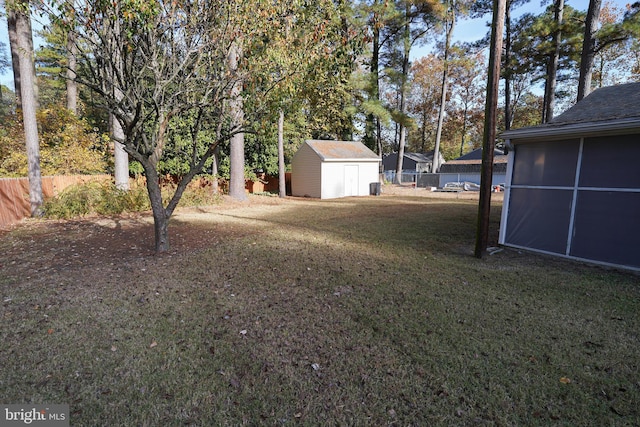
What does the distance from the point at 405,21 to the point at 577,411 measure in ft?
83.4

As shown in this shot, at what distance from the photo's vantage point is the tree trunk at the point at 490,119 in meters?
5.71

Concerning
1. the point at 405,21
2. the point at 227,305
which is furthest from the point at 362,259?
the point at 405,21

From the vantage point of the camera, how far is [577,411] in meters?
2.18

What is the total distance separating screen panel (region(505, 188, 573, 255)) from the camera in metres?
6.09

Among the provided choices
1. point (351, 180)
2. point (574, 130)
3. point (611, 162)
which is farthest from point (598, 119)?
point (351, 180)

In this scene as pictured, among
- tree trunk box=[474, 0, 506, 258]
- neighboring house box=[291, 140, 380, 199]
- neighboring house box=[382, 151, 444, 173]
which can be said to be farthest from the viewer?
neighboring house box=[382, 151, 444, 173]

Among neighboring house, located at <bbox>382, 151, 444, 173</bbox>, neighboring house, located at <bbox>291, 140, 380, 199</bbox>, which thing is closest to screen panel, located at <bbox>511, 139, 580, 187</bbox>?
neighboring house, located at <bbox>291, 140, 380, 199</bbox>

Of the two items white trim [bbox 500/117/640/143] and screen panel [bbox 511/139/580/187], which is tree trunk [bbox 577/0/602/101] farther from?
white trim [bbox 500/117/640/143]

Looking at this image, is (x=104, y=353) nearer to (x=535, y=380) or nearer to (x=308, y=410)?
(x=308, y=410)
